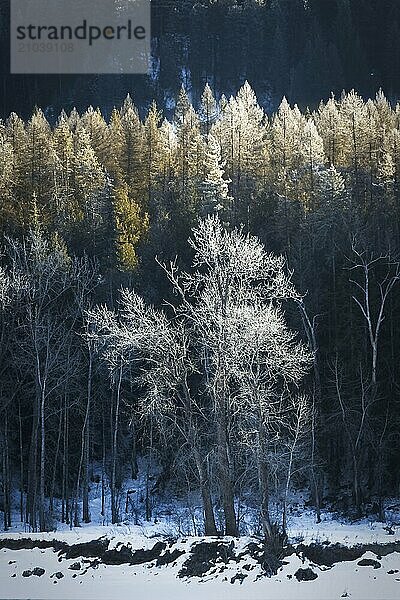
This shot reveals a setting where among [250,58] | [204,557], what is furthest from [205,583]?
[250,58]

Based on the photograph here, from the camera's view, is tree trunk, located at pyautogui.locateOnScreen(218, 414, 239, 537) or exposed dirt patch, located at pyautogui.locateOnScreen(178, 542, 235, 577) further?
tree trunk, located at pyautogui.locateOnScreen(218, 414, 239, 537)

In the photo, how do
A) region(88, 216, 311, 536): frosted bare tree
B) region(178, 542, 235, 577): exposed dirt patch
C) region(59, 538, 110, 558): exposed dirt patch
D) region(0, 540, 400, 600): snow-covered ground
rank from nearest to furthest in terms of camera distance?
1. region(0, 540, 400, 600): snow-covered ground
2. region(178, 542, 235, 577): exposed dirt patch
3. region(59, 538, 110, 558): exposed dirt patch
4. region(88, 216, 311, 536): frosted bare tree

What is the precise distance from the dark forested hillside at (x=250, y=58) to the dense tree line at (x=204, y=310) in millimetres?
30099

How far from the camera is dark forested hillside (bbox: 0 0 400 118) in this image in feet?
274

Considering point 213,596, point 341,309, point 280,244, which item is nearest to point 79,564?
point 213,596

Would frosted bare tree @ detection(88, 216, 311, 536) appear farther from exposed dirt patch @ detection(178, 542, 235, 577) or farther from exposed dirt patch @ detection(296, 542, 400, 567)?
exposed dirt patch @ detection(296, 542, 400, 567)

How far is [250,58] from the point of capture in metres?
88.9

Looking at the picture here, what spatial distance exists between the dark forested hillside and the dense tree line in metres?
30.1

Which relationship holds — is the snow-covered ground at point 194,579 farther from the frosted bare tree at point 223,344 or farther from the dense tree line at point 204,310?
the frosted bare tree at point 223,344

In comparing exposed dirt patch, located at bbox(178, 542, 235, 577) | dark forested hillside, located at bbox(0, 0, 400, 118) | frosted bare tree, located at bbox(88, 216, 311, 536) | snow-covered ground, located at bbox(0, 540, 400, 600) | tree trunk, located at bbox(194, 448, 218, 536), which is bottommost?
snow-covered ground, located at bbox(0, 540, 400, 600)

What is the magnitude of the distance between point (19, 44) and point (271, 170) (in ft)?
191

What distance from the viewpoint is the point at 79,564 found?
17547 mm

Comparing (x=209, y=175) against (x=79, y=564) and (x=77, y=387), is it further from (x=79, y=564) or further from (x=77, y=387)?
(x=79, y=564)

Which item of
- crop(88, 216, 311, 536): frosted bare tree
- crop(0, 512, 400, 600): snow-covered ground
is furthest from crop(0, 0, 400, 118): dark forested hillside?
crop(0, 512, 400, 600): snow-covered ground
